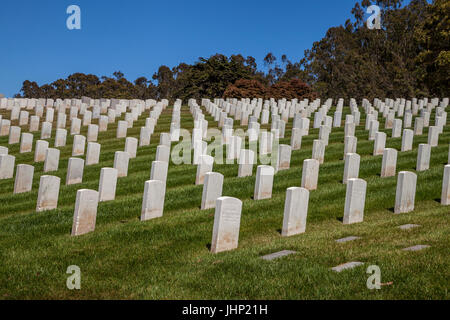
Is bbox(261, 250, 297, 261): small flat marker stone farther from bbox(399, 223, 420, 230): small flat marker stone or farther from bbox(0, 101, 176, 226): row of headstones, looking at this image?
bbox(0, 101, 176, 226): row of headstones

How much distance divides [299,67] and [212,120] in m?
48.5

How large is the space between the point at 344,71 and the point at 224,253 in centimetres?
5502

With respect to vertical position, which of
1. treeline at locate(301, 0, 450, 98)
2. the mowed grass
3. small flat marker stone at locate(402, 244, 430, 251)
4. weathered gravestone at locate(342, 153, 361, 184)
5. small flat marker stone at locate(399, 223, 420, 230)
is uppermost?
treeline at locate(301, 0, 450, 98)

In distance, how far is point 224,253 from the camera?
23.9ft

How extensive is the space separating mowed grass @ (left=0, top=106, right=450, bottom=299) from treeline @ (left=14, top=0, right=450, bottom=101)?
25.2 m

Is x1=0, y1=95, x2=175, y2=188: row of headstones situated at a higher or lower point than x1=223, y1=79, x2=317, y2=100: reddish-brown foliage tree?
lower

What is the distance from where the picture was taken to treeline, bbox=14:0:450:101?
36.5 meters

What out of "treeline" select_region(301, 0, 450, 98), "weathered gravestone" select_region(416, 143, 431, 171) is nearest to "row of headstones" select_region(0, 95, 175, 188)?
"weathered gravestone" select_region(416, 143, 431, 171)

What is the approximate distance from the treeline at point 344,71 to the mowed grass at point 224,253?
25.2m

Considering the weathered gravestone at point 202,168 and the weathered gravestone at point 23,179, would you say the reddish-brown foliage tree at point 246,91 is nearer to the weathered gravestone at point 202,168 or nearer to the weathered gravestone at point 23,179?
the weathered gravestone at point 202,168

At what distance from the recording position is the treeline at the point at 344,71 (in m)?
36.5

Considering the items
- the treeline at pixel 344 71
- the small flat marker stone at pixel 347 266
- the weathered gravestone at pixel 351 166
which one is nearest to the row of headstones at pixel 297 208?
the small flat marker stone at pixel 347 266

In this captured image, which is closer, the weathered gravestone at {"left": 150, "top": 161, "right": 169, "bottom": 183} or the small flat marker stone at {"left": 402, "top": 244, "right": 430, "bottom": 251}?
the small flat marker stone at {"left": 402, "top": 244, "right": 430, "bottom": 251}
